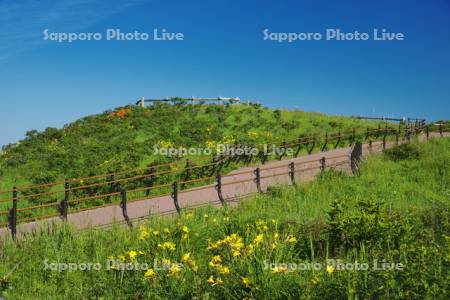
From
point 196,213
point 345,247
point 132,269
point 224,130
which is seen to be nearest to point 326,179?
point 196,213

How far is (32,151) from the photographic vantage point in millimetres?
35031

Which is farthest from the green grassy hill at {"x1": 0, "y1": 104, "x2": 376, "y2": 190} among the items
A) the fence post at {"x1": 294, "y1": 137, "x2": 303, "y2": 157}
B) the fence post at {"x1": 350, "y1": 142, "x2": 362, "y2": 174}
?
the fence post at {"x1": 350, "y1": 142, "x2": 362, "y2": 174}

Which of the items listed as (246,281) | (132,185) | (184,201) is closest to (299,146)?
(132,185)

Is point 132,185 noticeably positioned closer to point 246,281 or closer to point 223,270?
point 223,270

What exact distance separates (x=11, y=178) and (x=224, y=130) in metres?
14.1

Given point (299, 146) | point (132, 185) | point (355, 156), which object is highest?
point (299, 146)

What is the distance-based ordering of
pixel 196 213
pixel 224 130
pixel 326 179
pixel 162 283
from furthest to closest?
pixel 224 130
pixel 326 179
pixel 196 213
pixel 162 283

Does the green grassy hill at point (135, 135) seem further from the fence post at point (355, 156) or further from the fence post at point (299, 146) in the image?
the fence post at point (355, 156)

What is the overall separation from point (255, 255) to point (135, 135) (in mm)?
27121

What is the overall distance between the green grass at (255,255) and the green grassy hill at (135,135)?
1331cm

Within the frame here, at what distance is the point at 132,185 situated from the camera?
70.4 ft

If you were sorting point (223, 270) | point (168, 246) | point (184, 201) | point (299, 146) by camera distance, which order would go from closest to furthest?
point (223, 270), point (168, 246), point (184, 201), point (299, 146)

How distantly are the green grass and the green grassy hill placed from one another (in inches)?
524

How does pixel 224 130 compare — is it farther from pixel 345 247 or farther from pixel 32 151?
pixel 345 247
